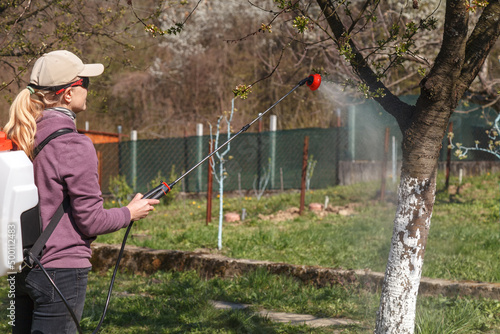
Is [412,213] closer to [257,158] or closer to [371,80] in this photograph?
[371,80]

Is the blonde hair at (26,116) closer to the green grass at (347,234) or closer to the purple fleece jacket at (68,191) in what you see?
the purple fleece jacket at (68,191)

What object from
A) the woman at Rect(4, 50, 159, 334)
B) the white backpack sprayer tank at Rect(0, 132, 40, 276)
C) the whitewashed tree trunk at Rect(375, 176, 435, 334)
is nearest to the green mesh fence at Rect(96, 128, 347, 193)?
the whitewashed tree trunk at Rect(375, 176, 435, 334)

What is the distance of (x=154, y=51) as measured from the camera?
2553 centimetres

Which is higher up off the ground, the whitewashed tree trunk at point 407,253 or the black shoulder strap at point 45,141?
the black shoulder strap at point 45,141

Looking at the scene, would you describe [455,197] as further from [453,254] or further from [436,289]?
[436,289]

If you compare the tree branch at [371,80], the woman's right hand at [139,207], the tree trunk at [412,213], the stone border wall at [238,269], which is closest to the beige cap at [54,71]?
the woman's right hand at [139,207]

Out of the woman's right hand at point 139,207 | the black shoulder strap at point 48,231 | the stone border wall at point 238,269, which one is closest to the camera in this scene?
the black shoulder strap at point 48,231

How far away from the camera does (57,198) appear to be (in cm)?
245

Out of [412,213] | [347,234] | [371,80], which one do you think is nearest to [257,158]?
[347,234]

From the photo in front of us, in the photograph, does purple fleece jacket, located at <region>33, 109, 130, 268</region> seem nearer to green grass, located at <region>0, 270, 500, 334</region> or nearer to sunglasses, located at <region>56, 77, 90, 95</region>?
sunglasses, located at <region>56, 77, 90, 95</region>

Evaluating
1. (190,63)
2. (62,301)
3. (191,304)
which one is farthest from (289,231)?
(190,63)

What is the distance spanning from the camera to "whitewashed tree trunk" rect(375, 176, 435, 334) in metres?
3.59

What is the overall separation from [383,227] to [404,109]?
211 inches

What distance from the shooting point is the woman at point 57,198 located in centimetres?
242
